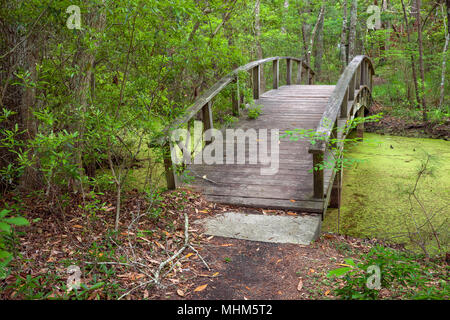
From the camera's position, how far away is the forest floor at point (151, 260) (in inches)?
99.0

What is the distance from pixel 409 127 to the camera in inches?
436

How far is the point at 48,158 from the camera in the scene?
2.73 metres

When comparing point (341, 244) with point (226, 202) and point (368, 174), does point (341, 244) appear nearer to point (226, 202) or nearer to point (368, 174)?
point (226, 202)

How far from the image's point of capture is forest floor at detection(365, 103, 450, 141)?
10.5 metres

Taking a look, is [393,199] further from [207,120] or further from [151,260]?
[151,260]

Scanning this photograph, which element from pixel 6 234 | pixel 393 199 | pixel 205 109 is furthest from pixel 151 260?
pixel 393 199

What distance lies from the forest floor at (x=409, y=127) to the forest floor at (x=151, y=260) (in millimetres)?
8043

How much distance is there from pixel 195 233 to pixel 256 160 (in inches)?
85.9

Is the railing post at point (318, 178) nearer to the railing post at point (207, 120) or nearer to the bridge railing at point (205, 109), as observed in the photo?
the bridge railing at point (205, 109)

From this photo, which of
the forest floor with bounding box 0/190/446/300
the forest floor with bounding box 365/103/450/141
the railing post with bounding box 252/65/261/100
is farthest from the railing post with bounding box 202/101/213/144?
the forest floor with bounding box 365/103/450/141

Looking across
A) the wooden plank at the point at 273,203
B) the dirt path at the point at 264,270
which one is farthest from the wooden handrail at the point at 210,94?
the dirt path at the point at 264,270

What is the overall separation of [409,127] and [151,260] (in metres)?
10.4

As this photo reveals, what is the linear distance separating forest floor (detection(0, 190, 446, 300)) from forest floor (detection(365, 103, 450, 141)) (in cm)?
804
